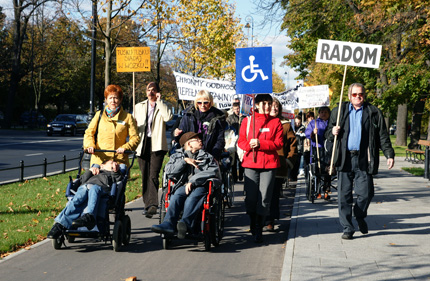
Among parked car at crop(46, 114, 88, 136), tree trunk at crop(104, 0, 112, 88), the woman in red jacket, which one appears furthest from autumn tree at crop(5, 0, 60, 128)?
the woman in red jacket

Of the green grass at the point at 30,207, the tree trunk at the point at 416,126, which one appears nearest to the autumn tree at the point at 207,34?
the tree trunk at the point at 416,126

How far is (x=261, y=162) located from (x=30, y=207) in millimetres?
4737

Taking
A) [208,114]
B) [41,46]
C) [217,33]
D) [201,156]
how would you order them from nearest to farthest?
[201,156] → [208,114] → [217,33] → [41,46]

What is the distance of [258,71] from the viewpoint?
926 cm

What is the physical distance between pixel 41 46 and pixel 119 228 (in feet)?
174

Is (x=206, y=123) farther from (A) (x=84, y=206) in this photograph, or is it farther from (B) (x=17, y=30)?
(B) (x=17, y=30)

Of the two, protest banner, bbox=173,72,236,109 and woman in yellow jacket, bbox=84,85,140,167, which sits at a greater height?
protest banner, bbox=173,72,236,109

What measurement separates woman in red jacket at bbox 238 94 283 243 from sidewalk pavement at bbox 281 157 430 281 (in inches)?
20.9

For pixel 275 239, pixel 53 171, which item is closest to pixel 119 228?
pixel 275 239

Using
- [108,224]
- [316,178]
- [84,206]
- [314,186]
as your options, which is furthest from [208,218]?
[316,178]

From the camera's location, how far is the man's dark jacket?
7.90 meters

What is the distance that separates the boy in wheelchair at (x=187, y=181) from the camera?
287 inches

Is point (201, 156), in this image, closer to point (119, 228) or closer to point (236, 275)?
→ point (119, 228)

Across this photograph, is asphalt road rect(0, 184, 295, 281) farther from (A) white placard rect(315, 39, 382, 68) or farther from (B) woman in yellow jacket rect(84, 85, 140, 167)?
(A) white placard rect(315, 39, 382, 68)
